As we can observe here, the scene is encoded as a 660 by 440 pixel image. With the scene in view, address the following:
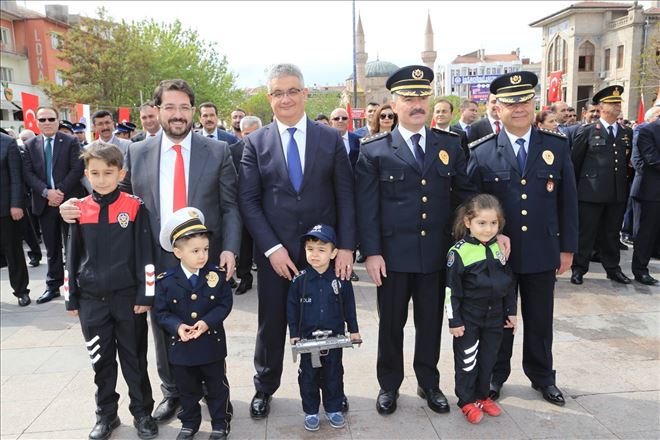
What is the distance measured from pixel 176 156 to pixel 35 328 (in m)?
3.30

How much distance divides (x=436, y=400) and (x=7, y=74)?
43.5 metres

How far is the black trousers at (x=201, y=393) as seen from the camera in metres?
2.96

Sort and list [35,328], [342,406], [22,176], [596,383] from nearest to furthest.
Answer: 1. [342,406]
2. [596,383]
3. [35,328]
4. [22,176]

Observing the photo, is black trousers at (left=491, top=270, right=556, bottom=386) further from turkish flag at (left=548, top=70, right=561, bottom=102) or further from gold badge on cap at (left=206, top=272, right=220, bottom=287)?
turkish flag at (left=548, top=70, right=561, bottom=102)

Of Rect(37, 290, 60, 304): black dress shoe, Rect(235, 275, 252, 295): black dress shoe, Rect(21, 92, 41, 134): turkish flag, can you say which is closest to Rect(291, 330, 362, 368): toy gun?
Rect(235, 275, 252, 295): black dress shoe

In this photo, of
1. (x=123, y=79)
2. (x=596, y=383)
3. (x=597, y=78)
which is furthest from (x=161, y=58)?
(x=597, y=78)

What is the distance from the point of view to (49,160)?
614 cm

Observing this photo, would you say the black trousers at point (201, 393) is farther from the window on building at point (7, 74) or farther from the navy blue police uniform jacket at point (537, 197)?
the window on building at point (7, 74)

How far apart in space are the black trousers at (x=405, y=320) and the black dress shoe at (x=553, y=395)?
30.5 inches

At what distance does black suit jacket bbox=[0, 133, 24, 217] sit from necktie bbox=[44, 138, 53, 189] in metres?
0.33

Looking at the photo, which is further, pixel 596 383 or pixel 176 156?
pixel 596 383

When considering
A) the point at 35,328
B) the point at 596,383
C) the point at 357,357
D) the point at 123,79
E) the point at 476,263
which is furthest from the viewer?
the point at 123,79

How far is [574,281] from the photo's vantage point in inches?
237

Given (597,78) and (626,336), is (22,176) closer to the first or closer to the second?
(626,336)
